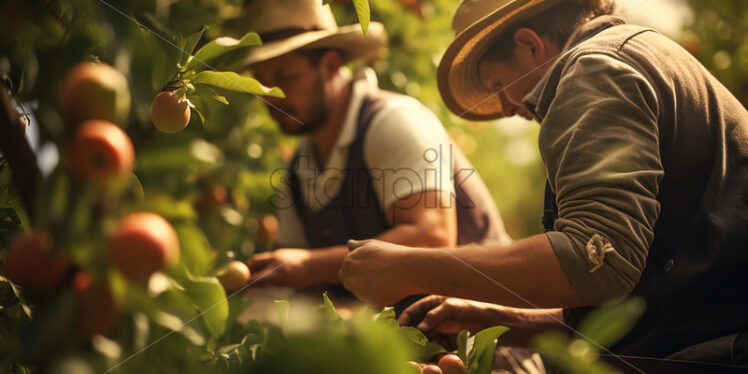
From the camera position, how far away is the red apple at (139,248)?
1.23ft

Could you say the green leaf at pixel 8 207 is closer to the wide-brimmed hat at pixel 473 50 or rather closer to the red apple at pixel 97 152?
the red apple at pixel 97 152

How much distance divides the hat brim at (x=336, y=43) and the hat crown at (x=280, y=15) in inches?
1.2

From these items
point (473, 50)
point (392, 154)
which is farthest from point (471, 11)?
point (392, 154)

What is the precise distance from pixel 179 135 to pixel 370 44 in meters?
1.16

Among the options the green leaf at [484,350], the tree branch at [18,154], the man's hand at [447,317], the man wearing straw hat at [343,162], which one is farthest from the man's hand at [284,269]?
the tree branch at [18,154]

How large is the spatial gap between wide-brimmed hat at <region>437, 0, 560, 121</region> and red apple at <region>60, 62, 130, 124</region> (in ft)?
2.46

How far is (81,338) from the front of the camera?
389 millimetres

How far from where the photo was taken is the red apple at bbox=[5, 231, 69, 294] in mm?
383

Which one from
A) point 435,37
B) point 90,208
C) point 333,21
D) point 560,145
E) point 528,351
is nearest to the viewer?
point 90,208

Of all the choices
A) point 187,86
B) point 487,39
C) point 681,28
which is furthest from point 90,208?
point 681,28

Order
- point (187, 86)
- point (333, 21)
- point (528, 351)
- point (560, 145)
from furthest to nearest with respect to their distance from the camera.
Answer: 1. point (333, 21)
2. point (528, 351)
3. point (560, 145)
4. point (187, 86)

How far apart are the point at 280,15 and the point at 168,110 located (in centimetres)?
82

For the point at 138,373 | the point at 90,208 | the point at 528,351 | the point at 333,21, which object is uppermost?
the point at 333,21

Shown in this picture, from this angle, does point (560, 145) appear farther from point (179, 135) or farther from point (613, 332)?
point (179, 135)
